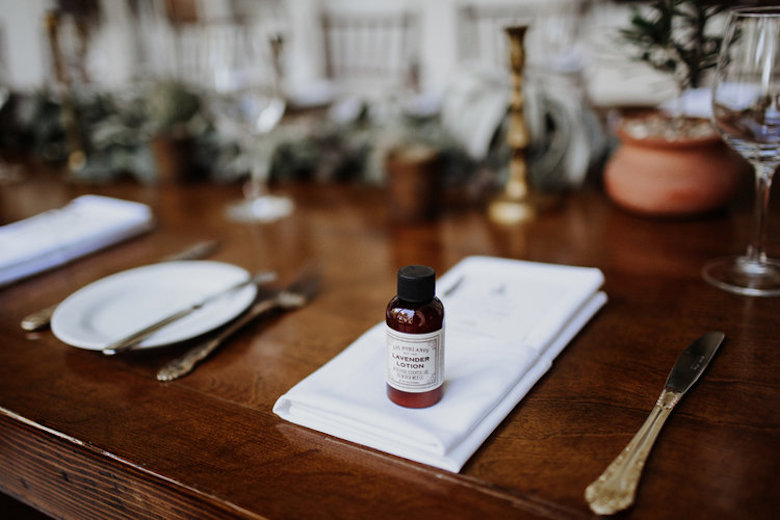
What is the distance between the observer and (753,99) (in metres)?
0.70

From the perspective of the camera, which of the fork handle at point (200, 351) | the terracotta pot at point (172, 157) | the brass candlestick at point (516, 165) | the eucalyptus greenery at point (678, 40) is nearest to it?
the fork handle at point (200, 351)

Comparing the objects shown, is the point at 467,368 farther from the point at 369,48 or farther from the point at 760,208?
the point at 369,48

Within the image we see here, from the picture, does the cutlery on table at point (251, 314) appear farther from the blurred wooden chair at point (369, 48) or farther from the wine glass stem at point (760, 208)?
the blurred wooden chair at point (369, 48)

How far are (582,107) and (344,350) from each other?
0.74 meters

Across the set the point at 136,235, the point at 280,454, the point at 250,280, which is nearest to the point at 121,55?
the point at 136,235

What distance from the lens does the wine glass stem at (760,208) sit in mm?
757

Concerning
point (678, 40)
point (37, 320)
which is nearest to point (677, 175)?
point (678, 40)

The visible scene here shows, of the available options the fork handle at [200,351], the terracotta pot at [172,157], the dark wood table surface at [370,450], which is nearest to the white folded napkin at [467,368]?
the dark wood table surface at [370,450]

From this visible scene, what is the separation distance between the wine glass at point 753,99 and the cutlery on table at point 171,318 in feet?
1.90

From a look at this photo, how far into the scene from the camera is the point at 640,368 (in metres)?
0.61

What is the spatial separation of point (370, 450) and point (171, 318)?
12.7 inches

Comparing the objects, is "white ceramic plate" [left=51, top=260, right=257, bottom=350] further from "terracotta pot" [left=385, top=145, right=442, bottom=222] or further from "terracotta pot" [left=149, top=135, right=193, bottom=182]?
"terracotta pot" [left=149, top=135, right=193, bottom=182]

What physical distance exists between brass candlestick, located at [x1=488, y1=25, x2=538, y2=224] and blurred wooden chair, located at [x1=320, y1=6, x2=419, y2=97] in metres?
2.75

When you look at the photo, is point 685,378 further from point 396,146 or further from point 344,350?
point 396,146
